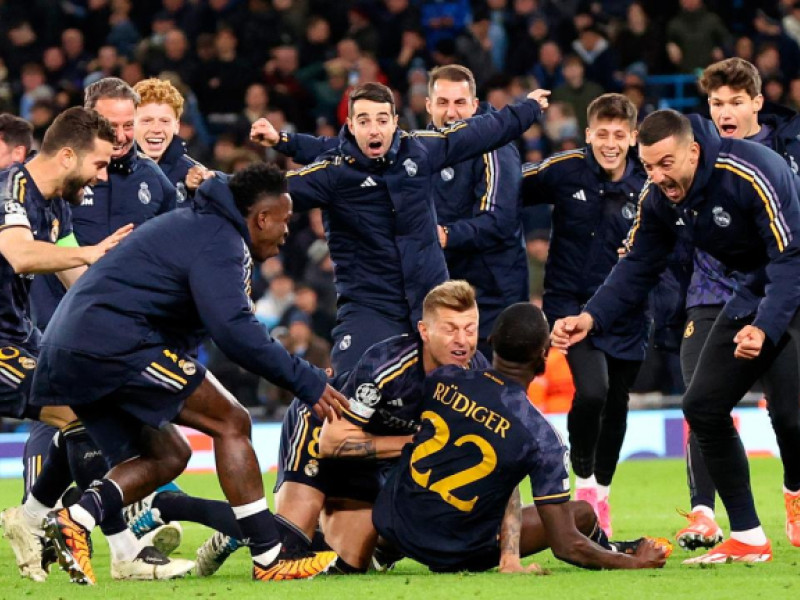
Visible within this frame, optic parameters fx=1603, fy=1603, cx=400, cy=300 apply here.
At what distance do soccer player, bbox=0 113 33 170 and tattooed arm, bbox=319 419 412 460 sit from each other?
11.2ft

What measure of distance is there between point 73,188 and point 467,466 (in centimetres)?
229

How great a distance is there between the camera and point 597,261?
933 cm

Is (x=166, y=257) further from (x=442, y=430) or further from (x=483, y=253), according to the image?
(x=483, y=253)

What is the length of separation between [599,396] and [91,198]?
302 centimetres

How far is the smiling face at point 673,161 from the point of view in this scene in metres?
7.14

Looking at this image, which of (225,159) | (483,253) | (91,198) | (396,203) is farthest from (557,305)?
(225,159)

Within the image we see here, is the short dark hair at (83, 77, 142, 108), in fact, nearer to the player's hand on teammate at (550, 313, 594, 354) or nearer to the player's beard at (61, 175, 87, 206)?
the player's beard at (61, 175, 87, 206)

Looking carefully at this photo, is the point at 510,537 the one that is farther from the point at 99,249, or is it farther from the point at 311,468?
the point at 99,249

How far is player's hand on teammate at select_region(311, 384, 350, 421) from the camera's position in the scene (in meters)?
6.61

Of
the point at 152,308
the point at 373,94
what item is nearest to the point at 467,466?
the point at 152,308

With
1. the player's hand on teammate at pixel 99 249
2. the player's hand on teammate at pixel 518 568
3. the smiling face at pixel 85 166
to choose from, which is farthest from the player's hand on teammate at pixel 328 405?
the smiling face at pixel 85 166

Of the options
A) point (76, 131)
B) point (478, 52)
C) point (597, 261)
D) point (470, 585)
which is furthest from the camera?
point (478, 52)

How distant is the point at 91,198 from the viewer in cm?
886

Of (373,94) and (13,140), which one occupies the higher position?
(373,94)
